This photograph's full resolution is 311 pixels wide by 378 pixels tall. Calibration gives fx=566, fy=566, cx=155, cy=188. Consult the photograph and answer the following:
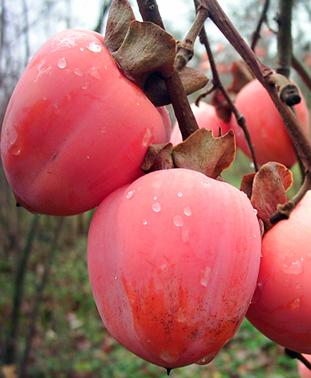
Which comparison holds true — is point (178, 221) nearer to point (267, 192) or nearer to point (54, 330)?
point (267, 192)

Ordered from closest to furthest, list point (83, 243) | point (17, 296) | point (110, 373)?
point (17, 296) < point (110, 373) < point (83, 243)

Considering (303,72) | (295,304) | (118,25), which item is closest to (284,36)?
(303,72)

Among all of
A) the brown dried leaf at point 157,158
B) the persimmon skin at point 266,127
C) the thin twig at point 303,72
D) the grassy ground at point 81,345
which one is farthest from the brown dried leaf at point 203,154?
the grassy ground at point 81,345

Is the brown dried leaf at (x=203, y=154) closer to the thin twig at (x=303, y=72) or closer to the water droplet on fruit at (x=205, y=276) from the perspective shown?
the water droplet on fruit at (x=205, y=276)

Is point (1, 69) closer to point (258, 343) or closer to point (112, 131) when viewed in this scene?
point (258, 343)

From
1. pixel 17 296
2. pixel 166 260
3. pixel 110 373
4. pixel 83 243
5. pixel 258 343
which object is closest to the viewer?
pixel 166 260

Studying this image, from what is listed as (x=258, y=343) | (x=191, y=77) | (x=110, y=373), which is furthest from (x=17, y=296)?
(x=191, y=77)
